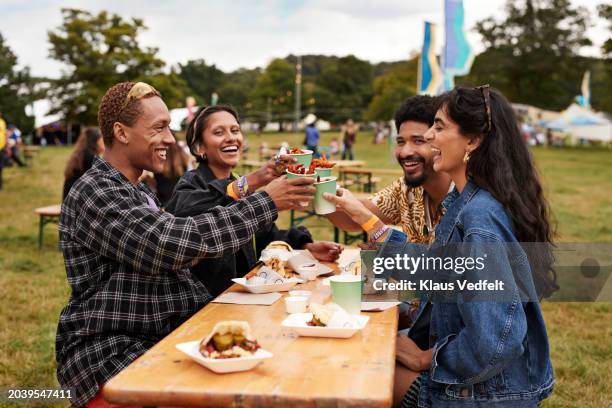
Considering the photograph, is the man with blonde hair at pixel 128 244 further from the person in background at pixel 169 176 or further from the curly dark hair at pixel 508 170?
the person in background at pixel 169 176

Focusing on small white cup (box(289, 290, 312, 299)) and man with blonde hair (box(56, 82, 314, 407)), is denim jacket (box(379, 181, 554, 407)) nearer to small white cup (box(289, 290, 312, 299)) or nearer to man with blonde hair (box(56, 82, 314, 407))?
small white cup (box(289, 290, 312, 299))

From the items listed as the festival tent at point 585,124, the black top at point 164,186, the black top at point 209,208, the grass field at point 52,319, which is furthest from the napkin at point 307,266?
the festival tent at point 585,124

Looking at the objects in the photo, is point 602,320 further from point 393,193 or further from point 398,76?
point 398,76

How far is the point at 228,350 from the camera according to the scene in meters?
2.03

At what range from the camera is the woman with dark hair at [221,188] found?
349 cm

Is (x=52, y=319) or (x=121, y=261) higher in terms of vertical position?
(x=121, y=261)

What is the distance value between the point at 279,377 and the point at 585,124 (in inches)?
2094

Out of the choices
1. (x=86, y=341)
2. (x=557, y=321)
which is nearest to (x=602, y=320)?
(x=557, y=321)

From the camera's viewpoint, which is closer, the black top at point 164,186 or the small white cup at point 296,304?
the small white cup at point 296,304

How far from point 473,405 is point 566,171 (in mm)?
26240

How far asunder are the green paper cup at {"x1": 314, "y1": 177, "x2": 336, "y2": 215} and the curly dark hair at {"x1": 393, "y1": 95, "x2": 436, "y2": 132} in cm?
106

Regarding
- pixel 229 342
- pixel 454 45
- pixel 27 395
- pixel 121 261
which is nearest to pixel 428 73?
pixel 454 45

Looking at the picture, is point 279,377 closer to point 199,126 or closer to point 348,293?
point 348,293

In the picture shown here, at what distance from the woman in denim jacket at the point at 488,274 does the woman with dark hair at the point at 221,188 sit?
2.80 ft
